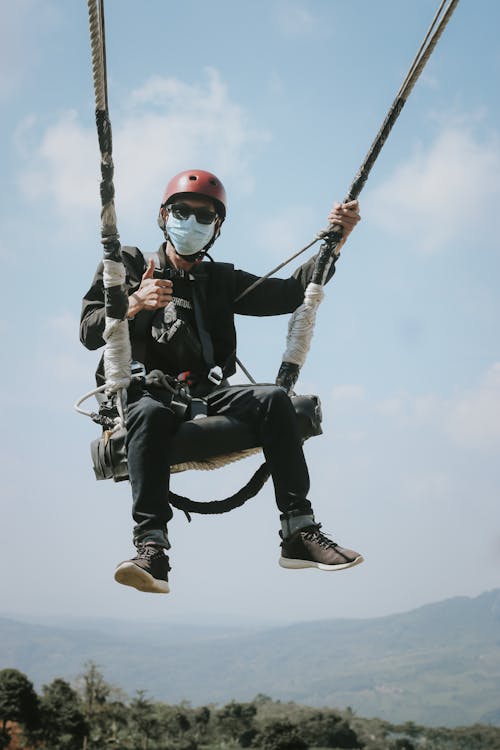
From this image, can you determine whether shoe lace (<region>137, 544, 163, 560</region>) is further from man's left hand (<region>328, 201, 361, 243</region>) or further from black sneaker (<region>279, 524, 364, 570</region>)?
man's left hand (<region>328, 201, 361, 243</region>)

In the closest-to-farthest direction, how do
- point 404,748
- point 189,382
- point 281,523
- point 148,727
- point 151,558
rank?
point 151,558 < point 281,523 < point 189,382 < point 148,727 < point 404,748

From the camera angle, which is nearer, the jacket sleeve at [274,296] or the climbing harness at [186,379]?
the climbing harness at [186,379]

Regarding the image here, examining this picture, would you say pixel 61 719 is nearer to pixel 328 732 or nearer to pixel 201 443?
pixel 328 732

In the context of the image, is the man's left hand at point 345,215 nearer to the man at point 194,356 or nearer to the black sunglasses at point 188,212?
the man at point 194,356

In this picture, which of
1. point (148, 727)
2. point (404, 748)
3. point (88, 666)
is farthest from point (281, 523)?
point (404, 748)

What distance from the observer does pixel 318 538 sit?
241 inches

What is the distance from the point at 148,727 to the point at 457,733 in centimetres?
9184

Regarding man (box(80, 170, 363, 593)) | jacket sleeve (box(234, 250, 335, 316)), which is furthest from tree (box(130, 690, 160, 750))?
man (box(80, 170, 363, 593))

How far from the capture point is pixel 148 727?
100500mm

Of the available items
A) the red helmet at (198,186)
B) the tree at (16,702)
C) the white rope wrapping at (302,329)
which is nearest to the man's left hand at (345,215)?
the white rope wrapping at (302,329)

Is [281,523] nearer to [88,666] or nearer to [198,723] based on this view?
[88,666]

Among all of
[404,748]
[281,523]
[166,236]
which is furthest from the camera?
[404,748]

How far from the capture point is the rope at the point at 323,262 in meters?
6.60

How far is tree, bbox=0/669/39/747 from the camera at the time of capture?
7225 cm
